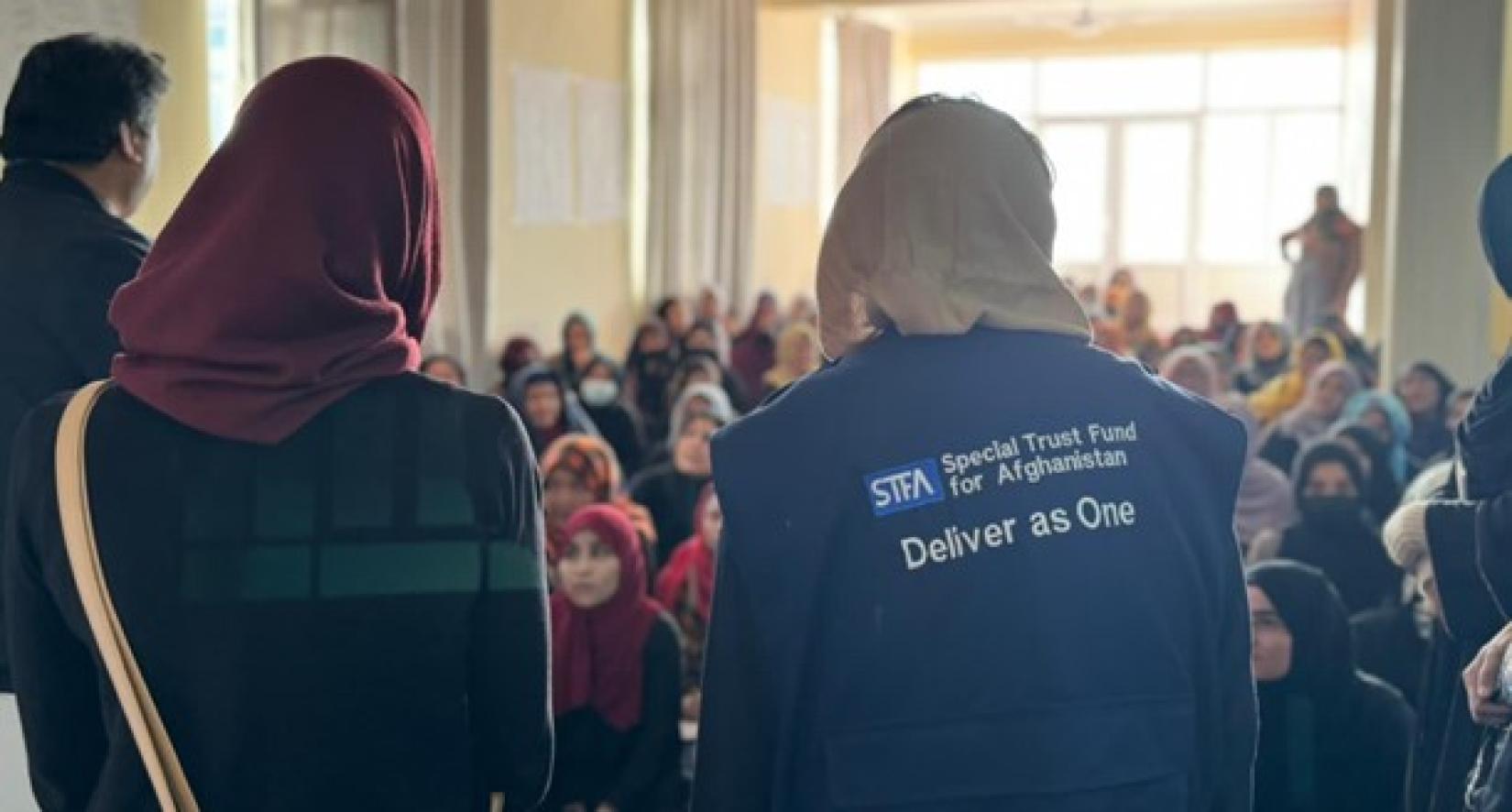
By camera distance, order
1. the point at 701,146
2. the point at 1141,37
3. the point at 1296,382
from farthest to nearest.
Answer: the point at 1141,37, the point at 701,146, the point at 1296,382

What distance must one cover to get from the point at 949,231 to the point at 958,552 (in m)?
0.26

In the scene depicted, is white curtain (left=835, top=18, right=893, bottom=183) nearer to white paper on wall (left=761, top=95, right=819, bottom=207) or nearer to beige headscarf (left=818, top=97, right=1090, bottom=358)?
white paper on wall (left=761, top=95, right=819, bottom=207)

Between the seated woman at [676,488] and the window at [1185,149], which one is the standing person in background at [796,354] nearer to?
the seated woman at [676,488]

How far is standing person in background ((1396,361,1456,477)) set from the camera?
21.2 feet

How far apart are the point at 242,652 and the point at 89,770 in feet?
0.62

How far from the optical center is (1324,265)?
1093 cm

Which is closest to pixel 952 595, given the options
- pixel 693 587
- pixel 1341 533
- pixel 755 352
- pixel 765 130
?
→ pixel 693 587

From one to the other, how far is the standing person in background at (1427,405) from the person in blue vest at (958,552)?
5326 millimetres

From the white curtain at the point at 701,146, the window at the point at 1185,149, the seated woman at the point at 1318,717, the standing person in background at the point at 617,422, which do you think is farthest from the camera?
the window at the point at 1185,149

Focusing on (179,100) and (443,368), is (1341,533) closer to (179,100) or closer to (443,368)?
(443,368)

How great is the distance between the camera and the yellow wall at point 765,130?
1288cm

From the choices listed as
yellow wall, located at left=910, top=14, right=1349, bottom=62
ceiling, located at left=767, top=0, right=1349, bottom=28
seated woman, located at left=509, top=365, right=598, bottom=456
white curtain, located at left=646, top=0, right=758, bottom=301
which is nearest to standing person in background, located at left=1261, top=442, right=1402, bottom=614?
seated woman, located at left=509, top=365, right=598, bottom=456

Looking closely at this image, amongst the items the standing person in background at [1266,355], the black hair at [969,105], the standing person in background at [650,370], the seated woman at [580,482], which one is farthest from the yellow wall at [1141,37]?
the black hair at [969,105]

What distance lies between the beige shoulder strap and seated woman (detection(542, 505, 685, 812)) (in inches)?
93.7
